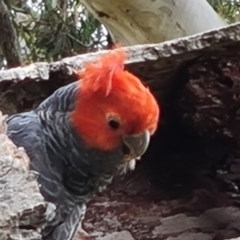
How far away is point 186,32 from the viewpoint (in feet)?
5.36

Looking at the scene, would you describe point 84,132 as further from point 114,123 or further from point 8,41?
point 8,41

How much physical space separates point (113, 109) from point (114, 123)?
3 centimetres

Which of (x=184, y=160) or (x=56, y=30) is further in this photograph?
(x=56, y=30)

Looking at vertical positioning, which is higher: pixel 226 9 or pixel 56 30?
pixel 56 30

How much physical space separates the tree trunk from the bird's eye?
1.75 ft

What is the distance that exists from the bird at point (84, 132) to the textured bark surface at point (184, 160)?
0.06m

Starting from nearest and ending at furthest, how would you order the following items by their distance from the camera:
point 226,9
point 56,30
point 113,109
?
1. point 113,109
2. point 56,30
3. point 226,9

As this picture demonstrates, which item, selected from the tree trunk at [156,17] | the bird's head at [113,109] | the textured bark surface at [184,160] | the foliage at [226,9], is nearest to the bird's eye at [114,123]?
the bird's head at [113,109]

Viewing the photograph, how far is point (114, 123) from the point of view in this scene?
114 centimetres

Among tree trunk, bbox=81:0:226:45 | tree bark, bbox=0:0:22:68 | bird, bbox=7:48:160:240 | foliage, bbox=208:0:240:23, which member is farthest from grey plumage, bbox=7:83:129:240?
foliage, bbox=208:0:240:23

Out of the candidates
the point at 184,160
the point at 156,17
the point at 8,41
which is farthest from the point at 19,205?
the point at 8,41

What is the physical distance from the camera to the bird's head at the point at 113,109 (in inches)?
43.3

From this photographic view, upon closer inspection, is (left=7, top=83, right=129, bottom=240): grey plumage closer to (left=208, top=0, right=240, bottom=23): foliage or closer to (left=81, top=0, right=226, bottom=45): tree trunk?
(left=81, top=0, right=226, bottom=45): tree trunk

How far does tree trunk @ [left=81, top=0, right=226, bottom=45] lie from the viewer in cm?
162
